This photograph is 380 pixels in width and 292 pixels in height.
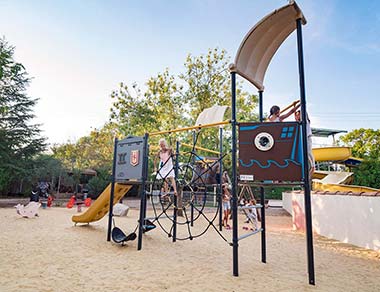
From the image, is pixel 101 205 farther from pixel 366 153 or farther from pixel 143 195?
pixel 366 153

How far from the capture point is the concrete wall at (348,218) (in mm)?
5173

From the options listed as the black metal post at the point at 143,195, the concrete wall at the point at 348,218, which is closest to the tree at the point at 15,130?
the black metal post at the point at 143,195

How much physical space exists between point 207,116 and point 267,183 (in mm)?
1876

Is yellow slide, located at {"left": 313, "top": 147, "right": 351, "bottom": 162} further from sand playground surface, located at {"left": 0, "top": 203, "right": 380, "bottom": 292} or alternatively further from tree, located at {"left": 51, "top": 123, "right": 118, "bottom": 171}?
tree, located at {"left": 51, "top": 123, "right": 118, "bottom": 171}

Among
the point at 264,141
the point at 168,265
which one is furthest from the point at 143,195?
A: the point at 264,141

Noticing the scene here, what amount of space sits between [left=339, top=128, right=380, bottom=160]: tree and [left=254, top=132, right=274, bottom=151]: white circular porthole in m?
15.8

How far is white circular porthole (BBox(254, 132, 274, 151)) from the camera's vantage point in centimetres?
365

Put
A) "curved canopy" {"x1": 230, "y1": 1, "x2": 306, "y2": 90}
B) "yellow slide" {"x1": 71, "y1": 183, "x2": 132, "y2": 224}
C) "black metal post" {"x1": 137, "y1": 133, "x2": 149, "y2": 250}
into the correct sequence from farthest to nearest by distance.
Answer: "yellow slide" {"x1": 71, "y1": 183, "x2": 132, "y2": 224} < "black metal post" {"x1": 137, "y1": 133, "x2": 149, "y2": 250} < "curved canopy" {"x1": 230, "y1": 1, "x2": 306, "y2": 90}

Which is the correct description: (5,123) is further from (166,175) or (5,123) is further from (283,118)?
(283,118)

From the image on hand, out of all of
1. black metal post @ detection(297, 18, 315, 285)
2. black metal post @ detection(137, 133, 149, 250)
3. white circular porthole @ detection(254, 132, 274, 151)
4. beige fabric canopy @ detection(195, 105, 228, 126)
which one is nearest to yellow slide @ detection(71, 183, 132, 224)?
black metal post @ detection(137, 133, 149, 250)

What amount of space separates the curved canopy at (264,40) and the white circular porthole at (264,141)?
3.83 feet

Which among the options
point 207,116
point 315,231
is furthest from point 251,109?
point 207,116

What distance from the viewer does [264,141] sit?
12.1 feet

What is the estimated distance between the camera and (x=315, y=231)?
7.50m
